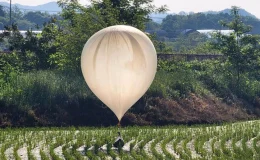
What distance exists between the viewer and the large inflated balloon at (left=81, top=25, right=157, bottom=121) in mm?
17312

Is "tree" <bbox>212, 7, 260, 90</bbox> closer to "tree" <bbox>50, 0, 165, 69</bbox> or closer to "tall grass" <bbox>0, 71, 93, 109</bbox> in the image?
"tree" <bbox>50, 0, 165, 69</bbox>

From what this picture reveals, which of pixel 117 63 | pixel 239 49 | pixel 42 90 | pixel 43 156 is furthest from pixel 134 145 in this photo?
pixel 239 49

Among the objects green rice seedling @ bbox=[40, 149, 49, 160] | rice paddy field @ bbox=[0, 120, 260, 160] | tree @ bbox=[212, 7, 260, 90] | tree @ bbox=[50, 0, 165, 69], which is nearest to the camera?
green rice seedling @ bbox=[40, 149, 49, 160]

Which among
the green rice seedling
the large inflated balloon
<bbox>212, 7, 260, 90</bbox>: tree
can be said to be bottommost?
the green rice seedling

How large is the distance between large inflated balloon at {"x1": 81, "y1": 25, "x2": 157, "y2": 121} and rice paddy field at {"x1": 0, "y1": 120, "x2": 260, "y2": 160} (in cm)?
180

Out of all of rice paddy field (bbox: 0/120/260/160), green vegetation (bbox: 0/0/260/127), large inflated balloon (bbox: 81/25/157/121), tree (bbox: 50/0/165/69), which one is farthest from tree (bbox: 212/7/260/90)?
large inflated balloon (bbox: 81/25/157/121)

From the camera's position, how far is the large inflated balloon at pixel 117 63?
17312mm

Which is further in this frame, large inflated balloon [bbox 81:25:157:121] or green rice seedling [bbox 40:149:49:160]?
large inflated balloon [bbox 81:25:157:121]

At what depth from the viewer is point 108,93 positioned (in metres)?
17.5

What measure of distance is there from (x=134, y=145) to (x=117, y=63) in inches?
119

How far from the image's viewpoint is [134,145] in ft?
61.4

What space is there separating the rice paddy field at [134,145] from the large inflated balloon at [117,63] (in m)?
1.80

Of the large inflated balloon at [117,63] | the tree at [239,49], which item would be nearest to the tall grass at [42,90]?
the large inflated balloon at [117,63]

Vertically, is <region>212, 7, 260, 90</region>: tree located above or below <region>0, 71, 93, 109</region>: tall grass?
above
